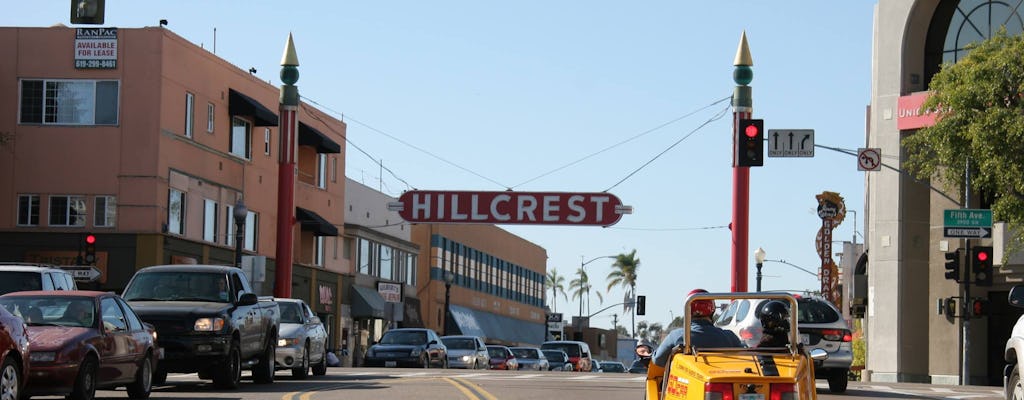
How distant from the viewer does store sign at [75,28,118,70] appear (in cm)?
4597

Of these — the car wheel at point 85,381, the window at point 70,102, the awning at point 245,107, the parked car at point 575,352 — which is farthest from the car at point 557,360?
the car wheel at point 85,381

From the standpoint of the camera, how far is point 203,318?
2280 centimetres

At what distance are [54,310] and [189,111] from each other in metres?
30.7

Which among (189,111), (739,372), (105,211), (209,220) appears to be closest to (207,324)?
(739,372)

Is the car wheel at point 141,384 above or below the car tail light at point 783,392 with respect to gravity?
below

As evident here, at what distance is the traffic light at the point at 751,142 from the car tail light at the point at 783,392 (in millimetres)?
23714

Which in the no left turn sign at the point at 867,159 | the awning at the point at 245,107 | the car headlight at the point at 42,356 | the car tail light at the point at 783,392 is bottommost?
the car headlight at the point at 42,356

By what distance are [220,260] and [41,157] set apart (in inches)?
293

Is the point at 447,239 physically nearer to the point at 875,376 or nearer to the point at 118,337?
the point at 875,376

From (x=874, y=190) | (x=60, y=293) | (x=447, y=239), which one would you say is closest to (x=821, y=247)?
(x=874, y=190)

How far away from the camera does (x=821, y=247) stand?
64.4 metres

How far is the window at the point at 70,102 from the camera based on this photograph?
4616cm

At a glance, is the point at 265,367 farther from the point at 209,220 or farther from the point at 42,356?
the point at 209,220

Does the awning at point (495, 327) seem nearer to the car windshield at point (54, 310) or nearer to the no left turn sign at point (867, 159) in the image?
the no left turn sign at point (867, 159)
